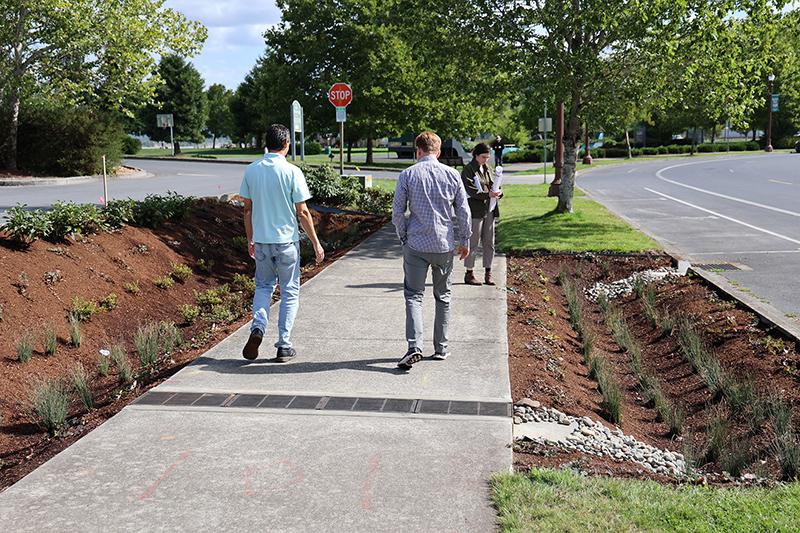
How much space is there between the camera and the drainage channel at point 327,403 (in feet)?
17.7

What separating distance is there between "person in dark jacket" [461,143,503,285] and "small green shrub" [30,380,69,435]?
16.6 feet

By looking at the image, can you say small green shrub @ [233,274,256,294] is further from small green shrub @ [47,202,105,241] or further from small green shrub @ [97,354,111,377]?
small green shrub @ [97,354,111,377]

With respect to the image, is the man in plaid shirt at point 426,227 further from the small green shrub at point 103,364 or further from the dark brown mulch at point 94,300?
the small green shrub at point 103,364

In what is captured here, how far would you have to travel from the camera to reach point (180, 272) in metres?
9.95

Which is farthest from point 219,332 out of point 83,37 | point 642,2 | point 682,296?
point 83,37

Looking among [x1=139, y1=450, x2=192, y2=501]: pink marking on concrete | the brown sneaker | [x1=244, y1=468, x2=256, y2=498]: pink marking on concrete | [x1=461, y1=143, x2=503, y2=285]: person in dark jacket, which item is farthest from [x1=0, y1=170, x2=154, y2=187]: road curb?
[x1=244, y1=468, x2=256, y2=498]: pink marking on concrete

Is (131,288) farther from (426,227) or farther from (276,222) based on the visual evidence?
(426,227)

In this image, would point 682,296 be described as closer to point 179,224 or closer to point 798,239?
point 798,239

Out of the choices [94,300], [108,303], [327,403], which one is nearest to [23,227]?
[94,300]

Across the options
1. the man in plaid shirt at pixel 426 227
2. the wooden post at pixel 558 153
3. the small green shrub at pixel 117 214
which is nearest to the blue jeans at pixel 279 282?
the man in plaid shirt at pixel 426 227

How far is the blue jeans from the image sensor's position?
259 inches

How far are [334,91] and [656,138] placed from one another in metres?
68.3

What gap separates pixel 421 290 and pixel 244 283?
4.41m

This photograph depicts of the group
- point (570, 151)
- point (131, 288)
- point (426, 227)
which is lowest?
point (131, 288)
